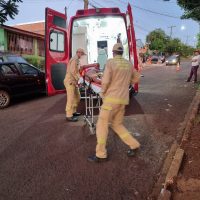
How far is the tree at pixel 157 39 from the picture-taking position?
7131 centimetres

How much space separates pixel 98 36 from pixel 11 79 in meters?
3.39

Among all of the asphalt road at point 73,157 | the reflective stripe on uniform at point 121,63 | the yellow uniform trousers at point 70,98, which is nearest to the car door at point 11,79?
the asphalt road at point 73,157

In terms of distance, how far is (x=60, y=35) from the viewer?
35.1 feet

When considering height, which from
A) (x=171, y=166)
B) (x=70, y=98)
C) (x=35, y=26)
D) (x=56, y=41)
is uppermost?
(x=35, y=26)

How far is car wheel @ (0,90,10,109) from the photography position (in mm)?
11125

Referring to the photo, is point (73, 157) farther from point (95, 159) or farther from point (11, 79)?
point (11, 79)

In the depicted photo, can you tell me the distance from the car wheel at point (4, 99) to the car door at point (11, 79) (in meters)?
0.18

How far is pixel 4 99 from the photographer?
11195 millimetres

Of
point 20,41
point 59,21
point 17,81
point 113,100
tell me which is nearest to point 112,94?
point 113,100

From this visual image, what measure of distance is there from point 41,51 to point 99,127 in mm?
31710

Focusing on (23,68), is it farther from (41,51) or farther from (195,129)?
(41,51)

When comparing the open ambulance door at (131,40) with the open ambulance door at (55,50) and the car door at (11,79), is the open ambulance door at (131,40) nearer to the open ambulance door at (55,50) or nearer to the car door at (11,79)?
the open ambulance door at (55,50)

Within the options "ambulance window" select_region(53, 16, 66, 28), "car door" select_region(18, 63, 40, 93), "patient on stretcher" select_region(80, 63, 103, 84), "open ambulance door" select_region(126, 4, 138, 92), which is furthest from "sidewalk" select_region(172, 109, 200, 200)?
"car door" select_region(18, 63, 40, 93)

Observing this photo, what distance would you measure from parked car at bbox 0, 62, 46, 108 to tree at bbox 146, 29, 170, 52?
197ft
